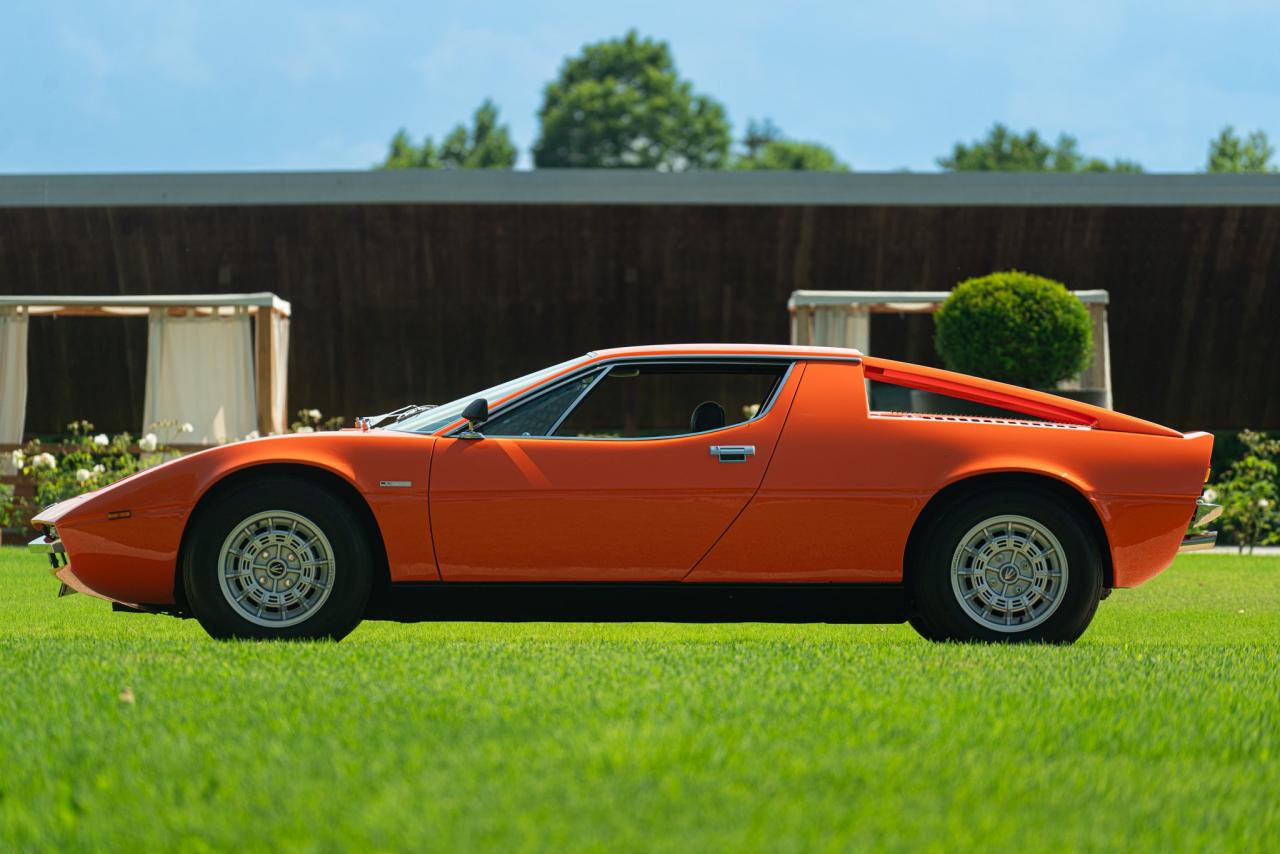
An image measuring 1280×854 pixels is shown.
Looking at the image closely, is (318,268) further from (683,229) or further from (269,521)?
(269,521)

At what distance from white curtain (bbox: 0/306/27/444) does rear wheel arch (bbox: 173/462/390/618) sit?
37.0ft

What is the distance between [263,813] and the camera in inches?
137

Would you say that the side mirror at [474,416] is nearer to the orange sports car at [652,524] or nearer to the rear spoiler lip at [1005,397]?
the orange sports car at [652,524]

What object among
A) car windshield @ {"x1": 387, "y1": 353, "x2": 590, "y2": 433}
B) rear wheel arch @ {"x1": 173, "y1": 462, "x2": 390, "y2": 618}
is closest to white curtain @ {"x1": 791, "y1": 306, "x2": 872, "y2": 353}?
car windshield @ {"x1": 387, "y1": 353, "x2": 590, "y2": 433}

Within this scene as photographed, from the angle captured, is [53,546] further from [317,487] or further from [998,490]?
[998,490]

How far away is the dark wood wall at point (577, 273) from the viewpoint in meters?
19.7

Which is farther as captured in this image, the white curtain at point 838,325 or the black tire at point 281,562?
the white curtain at point 838,325

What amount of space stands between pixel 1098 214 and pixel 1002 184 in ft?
4.51

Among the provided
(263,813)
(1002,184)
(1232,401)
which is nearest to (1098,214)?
(1002,184)

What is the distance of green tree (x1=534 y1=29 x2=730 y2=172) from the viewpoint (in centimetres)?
6228

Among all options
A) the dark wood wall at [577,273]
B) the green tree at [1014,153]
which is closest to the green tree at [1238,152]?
the green tree at [1014,153]

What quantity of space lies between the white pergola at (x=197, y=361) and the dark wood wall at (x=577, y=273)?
126 inches

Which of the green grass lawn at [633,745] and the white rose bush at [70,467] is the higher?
the green grass lawn at [633,745]

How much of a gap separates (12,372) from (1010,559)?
13570mm
